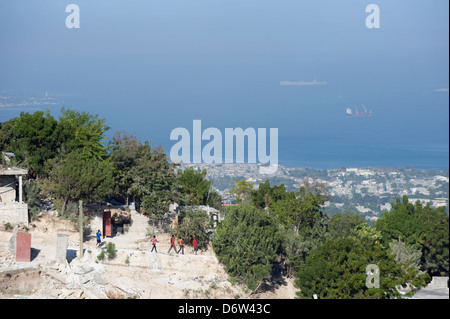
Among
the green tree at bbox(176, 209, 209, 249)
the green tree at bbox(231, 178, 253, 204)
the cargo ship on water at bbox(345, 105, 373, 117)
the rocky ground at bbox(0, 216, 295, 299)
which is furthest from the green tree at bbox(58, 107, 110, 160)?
the cargo ship on water at bbox(345, 105, 373, 117)

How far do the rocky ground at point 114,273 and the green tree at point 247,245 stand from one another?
48 centimetres

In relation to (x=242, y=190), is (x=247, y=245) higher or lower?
lower

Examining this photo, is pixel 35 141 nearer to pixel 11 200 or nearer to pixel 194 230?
pixel 11 200

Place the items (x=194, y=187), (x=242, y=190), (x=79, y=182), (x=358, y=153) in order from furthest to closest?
(x=358, y=153) → (x=242, y=190) → (x=194, y=187) → (x=79, y=182)

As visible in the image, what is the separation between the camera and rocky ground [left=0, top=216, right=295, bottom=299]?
19922 mm

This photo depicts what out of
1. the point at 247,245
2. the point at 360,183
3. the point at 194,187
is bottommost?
the point at 247,245

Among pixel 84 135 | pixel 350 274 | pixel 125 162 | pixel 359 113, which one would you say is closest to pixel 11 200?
pixel 84 135

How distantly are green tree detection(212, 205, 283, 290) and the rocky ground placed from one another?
48cm

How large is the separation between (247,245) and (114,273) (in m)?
4.99

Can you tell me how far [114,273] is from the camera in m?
21.1

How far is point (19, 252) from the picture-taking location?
69.1 ft

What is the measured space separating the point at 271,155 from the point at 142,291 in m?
67.7

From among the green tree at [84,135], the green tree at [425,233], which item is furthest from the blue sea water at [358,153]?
the green tree at [84,135]

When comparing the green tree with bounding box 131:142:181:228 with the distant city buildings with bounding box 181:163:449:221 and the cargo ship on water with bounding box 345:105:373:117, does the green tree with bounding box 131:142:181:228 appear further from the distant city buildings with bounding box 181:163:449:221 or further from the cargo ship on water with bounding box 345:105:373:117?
the cargo ship on water with bounding box 345:105:373:117
